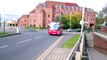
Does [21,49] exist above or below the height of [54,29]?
below

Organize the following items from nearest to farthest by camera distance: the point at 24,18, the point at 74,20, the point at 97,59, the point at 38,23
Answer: the point at 97,59
the point at 74,20
the point at 38,23
the point at 24,18

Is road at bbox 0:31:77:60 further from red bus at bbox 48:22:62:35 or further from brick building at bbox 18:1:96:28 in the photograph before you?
brick building at bbox 18:1:96:28

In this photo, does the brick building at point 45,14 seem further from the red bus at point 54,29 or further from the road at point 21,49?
the road at point 21,49

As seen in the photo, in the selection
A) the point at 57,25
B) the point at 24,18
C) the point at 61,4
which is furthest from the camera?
the point at 61,4

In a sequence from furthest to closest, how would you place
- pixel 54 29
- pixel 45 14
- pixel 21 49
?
pixel 45 14
pixel 54 29
pixel 21 49

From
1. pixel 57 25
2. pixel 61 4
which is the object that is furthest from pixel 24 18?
pixel 57 25

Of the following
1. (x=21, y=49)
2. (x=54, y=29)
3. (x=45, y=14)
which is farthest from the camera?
(x=45, y=14)

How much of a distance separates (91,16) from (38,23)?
37853mm

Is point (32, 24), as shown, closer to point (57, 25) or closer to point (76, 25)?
point (76, 25)

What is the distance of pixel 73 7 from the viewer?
15550 cm

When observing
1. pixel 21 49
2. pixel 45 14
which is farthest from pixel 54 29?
pixel 45 14

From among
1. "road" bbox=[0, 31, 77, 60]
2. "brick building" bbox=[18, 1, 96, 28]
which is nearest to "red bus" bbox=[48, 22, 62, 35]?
"road" bbox=[0, 31, 77, 60]

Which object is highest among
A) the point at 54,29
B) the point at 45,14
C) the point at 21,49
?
the point at 45,14

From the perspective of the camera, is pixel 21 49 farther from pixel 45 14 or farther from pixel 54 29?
pixel 45 14
